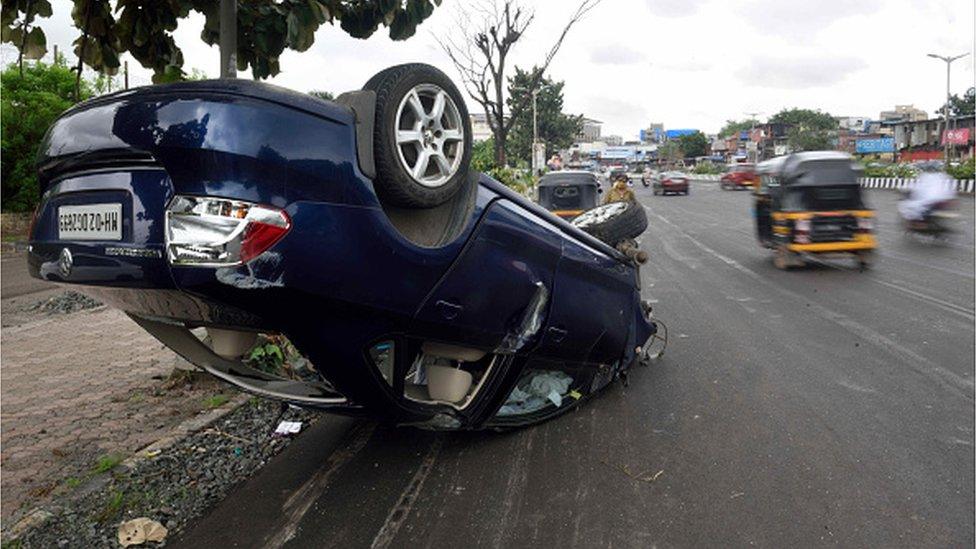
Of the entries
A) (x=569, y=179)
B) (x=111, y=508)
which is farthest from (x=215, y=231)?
(x=569, y=179)

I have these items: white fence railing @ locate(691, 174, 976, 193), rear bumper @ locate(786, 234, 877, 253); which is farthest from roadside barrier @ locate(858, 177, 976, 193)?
rear bumper @ locate(786, 234, 877, 253)

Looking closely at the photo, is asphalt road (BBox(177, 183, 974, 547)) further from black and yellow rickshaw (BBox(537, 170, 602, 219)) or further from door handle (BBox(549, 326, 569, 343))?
black and yellow rickshaw (BBox(537, 170, 602, 219))

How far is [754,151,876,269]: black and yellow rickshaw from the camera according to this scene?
11430 millimetres

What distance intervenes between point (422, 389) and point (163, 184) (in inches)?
70.6

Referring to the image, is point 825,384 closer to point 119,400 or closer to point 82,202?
point 82,202

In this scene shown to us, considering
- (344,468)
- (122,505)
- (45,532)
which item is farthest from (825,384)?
(45,532)

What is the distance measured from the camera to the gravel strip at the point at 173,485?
3350mm

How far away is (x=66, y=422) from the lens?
482 centimetres

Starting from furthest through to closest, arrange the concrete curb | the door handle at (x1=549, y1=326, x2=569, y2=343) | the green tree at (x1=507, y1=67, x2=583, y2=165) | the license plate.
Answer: the green tree at (x1=507, y1=67, x2=583, y2=165), the door handle at (x1=549, y1=326, x2=569, y2=343), the concrete curb, the license plate

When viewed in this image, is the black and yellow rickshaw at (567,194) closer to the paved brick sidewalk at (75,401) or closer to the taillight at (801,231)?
A: the taillight at (801,231)

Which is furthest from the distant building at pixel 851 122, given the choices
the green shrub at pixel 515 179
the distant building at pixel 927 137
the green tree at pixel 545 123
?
the green shrub at pixel 515 179

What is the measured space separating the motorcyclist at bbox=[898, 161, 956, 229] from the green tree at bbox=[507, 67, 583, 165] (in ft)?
105

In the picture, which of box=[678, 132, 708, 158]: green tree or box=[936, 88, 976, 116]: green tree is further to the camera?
box=[678, 132, 708, 158]: green tree

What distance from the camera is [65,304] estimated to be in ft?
31.2
